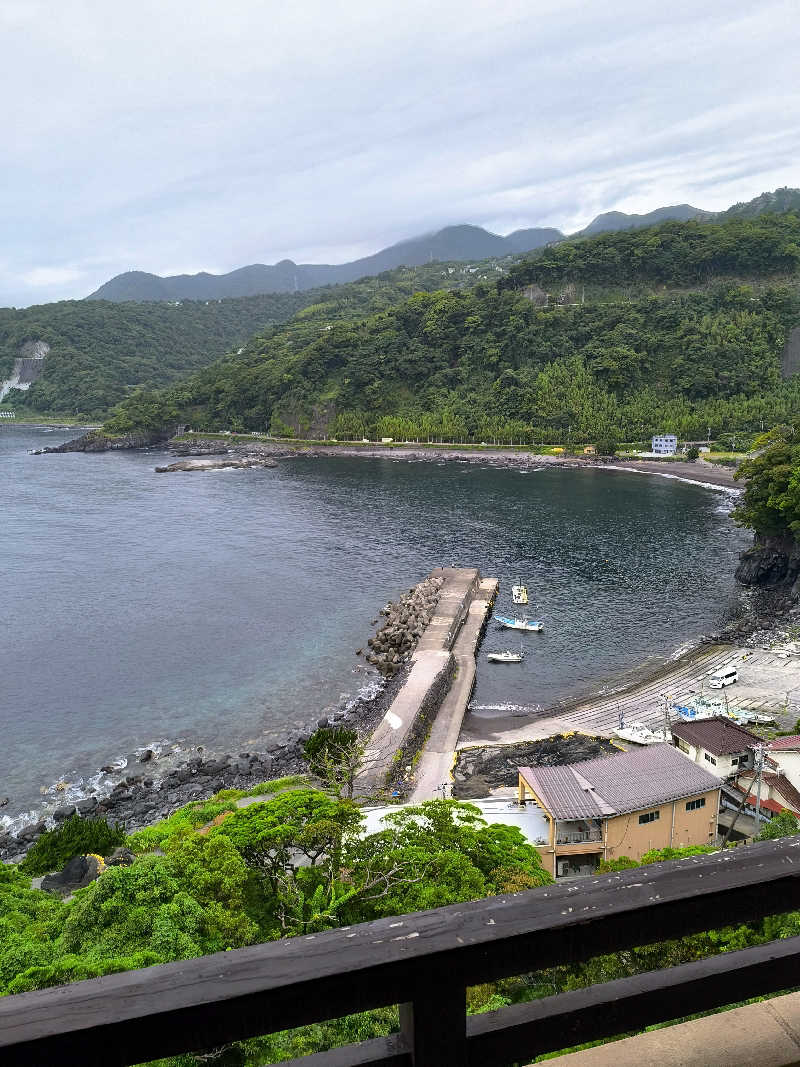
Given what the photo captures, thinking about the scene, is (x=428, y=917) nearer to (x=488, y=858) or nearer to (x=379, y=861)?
(x=379, y=861)

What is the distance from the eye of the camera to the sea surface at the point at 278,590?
27406 millimetres

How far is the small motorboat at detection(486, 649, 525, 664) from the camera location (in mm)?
30938

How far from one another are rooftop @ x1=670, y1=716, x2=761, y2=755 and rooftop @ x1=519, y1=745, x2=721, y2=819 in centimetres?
228

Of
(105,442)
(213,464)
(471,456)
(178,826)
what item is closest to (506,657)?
(178,826)

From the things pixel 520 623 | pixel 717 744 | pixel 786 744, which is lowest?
pixel 520 623

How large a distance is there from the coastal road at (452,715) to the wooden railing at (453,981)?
18795 mm

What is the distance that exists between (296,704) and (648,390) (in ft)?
256

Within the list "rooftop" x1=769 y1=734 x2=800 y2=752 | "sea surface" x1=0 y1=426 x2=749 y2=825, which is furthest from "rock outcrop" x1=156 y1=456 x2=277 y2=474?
"rooftop" x1=769 y1=734 x2=800 y2=752

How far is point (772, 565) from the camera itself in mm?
38344

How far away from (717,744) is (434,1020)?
20.1 meters

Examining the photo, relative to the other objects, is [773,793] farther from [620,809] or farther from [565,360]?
[565,360]

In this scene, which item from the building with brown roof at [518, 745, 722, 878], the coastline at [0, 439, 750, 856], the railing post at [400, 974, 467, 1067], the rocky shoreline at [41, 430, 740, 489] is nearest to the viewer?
the railing post at [400, 974, 467, 1067]

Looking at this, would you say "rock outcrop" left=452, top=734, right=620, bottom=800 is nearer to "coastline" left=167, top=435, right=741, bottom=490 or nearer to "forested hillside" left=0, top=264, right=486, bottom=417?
"coastline" left=167, top=435, right=741, bottom=490

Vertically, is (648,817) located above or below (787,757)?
below
